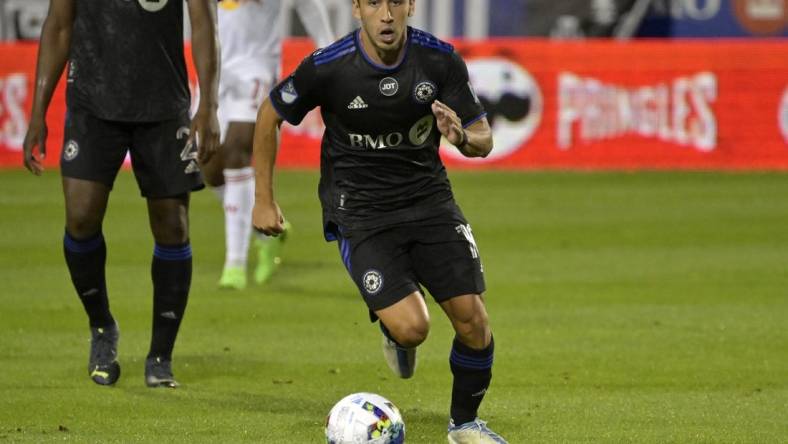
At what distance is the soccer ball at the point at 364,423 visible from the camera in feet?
18.8

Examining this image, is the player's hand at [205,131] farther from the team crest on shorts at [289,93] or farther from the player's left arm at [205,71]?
the team crest on shorts at [289,93]

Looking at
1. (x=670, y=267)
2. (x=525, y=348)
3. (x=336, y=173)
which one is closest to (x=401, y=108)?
(x=336, y=173)

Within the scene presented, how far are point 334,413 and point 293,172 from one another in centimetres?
1264

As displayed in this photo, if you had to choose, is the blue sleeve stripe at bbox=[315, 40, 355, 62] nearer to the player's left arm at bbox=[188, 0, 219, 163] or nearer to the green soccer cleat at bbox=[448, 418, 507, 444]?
the player's left arm at bbox=[188, 0, 219, 163]

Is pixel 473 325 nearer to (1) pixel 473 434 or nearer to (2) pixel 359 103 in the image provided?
(1) pixel 473 434

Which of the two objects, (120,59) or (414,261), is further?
(120,59)

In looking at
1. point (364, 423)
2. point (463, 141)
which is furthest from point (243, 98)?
point (364, 423)

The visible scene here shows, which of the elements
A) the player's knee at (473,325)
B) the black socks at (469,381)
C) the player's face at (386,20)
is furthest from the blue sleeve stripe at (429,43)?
the black socks at (469,381)

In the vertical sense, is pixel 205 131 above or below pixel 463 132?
below

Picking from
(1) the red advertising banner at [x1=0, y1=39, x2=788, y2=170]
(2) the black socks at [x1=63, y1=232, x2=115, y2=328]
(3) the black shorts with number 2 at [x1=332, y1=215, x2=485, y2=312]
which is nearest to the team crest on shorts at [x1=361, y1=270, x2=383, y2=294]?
(3) the black shorts with number 2 at [x1=332, y1=215, x2=485, y2=312]

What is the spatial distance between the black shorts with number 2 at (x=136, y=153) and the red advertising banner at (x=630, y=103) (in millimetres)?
10885

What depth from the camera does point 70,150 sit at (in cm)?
727

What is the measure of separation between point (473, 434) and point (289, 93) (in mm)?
1621

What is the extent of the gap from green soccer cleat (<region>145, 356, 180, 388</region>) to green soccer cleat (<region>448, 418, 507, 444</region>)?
1800 millimetres
